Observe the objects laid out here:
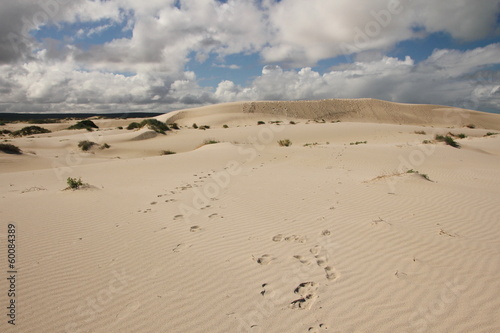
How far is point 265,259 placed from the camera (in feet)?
12.2

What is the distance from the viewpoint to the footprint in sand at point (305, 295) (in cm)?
278

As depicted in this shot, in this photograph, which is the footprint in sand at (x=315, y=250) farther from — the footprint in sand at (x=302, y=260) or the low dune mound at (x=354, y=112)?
the low dune mound at (x=354, y=112)

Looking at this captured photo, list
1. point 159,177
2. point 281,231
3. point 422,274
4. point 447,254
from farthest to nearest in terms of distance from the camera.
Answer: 1. point 159,177
2. point 281,231
3. point 447,254
4. point 422,274

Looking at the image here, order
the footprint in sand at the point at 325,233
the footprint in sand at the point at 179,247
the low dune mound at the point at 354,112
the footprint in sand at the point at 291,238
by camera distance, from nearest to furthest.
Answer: the footprint in sand at the point at 179,247, the footprint in sand at the point at 291,238, the footprint in sand at the point at 325,233, the low dune mound at the point at 354,112

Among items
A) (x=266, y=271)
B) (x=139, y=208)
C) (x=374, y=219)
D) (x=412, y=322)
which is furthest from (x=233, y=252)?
(x=139, y=208)

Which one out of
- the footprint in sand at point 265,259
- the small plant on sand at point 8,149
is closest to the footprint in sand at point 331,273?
the footprint in sand at point 265,259

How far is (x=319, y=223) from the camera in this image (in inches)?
194

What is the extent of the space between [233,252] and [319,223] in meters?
1.80

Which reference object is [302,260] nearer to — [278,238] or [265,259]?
[265,259]

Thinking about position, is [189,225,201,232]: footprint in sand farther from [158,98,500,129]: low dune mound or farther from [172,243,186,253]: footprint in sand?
[158,98,500,129]: low dune mound

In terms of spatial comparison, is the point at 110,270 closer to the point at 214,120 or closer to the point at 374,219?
the point at 374,219

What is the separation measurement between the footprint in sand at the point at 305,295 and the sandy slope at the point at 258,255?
0.04 ft

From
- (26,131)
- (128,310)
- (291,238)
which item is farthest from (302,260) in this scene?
(26,131)

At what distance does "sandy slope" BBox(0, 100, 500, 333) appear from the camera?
2.69 metres
